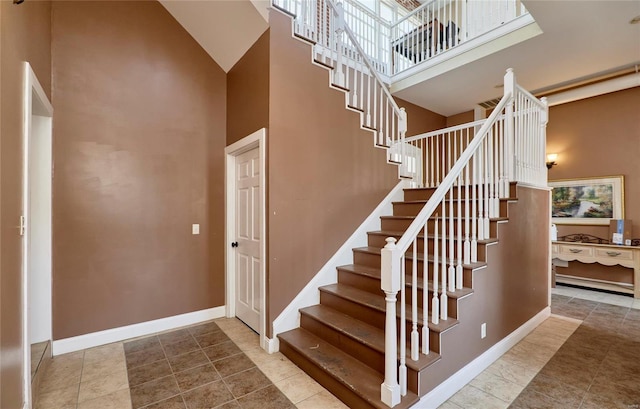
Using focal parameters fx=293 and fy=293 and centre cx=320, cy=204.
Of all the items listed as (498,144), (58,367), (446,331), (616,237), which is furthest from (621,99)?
(58,367)

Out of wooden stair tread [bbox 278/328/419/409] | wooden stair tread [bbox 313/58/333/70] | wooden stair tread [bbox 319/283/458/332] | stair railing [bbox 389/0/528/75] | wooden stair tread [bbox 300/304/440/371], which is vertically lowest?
wooden stair tread [bbox 278/328/419/409]

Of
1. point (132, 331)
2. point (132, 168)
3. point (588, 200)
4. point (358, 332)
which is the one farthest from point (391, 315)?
point (588, 200)

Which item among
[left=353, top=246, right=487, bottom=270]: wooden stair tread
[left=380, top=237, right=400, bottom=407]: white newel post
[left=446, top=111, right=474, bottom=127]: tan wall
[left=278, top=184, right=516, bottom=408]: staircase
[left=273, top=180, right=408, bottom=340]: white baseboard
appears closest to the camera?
[left=380, top=237, right=400, bottom=407]: white newel post

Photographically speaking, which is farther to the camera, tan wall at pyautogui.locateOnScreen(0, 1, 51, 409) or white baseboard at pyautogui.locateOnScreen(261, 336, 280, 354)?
white baseboard at pyautogui.locateOnScreen(261, 336, 280, 354)

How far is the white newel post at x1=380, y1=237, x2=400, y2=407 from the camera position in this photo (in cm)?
173

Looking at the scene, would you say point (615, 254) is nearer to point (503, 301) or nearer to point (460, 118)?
point (503, 301)

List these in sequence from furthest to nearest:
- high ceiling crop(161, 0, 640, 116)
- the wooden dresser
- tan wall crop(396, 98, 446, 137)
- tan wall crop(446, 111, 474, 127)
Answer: tan wall crop(446, 111, 474, 127) → tan wall crop(396, 98, 446, 137) → the wooden dresser → high ceiling crop(161, 0, 640, 116)

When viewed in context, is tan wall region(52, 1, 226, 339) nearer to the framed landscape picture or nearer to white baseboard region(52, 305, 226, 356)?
white baseboard region(52, 305, 226, 356)

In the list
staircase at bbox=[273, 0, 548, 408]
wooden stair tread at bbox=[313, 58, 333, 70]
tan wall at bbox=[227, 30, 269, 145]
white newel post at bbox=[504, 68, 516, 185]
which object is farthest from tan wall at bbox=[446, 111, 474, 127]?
tan wall at bbox=[227, 30, 269, 145]

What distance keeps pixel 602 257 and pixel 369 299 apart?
4.45m

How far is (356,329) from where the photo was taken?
2400mm

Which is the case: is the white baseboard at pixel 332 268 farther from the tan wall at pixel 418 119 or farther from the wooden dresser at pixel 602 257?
the wooden dresser at pixel 602 257

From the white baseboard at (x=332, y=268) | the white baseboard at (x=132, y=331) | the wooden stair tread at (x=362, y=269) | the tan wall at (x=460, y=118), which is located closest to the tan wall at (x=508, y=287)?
the wooden stair tread at (x=362, y=269)

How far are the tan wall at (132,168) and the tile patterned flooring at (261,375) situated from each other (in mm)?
519
